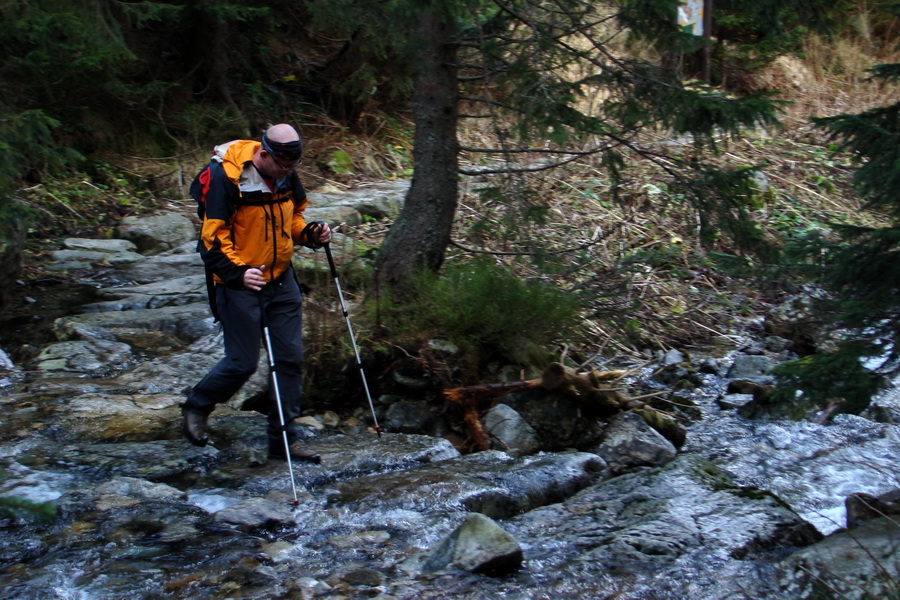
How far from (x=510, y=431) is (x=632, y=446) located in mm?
953

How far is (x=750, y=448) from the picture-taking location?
690cm

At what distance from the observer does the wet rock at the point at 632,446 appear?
6.37m

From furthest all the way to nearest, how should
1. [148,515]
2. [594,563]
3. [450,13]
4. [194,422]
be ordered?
[450,13] < [194,422] < [148,515] < [594,563]

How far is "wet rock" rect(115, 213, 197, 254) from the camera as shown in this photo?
11562mm

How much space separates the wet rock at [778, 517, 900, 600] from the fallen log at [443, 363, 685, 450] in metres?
2.52

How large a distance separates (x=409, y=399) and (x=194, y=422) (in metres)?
1.96

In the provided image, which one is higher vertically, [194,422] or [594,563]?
[194,422]

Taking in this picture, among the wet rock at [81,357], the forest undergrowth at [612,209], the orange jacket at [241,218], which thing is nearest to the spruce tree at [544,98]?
the forest undergrowth at [612,209]

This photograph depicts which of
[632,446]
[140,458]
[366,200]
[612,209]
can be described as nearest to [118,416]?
[140,458]

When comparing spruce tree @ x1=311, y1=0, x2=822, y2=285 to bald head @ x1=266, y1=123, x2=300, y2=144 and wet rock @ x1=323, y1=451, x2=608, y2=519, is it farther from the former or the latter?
wet rock @ x1=323, y1=451, x2=608, y2=519

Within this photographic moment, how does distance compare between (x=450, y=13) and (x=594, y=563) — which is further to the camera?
(x=450, y=13)

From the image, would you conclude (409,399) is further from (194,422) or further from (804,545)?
(804,545)

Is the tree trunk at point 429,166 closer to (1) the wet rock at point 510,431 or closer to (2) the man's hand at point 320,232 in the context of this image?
(1) the wet rock at point 510,431

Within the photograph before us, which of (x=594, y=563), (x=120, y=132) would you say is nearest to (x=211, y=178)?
(x=594, y=563)
